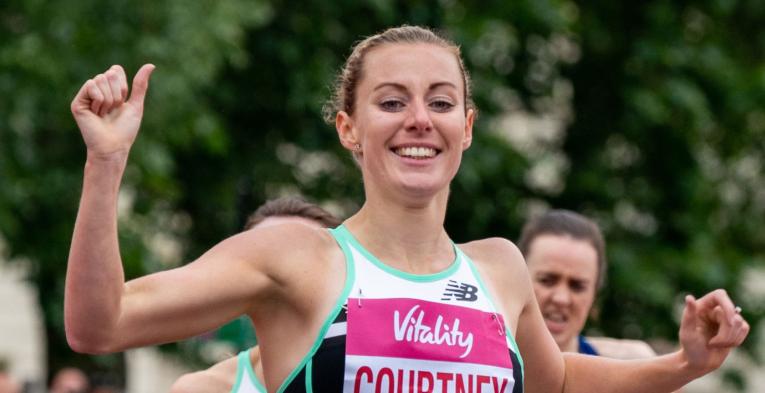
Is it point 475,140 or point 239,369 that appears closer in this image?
point 239,369

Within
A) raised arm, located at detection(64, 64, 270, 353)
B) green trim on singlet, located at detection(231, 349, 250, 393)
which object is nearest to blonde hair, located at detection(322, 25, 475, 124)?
raised arm, located at detection(64, 64, 270, 353)

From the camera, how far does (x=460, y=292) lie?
4.39 metres

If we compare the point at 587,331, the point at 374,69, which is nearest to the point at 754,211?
the point at 587,331

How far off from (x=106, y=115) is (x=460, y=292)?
106 centimetres

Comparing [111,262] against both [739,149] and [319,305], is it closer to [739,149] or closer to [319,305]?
[319,305]

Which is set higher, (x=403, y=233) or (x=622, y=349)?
(x=403, y=233)

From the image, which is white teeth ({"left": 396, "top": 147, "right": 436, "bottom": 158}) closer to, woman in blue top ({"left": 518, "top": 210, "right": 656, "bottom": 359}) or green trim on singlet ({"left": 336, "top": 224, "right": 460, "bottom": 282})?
green trim on singlet ({"left": 336, "top": 224, "right": 460, "bottom": 282})

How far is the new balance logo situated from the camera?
4.36m

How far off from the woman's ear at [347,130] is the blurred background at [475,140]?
6.96 metres

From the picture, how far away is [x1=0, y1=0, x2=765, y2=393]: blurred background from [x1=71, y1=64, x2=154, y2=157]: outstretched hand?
7.73m

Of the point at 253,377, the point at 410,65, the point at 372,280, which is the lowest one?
the point at 253,377

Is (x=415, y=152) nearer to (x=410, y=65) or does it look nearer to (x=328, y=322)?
(x=410, y=65)

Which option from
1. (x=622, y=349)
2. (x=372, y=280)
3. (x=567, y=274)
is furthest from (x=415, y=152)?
(x=622, y=349)

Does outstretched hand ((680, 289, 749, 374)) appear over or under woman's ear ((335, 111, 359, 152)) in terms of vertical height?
under
